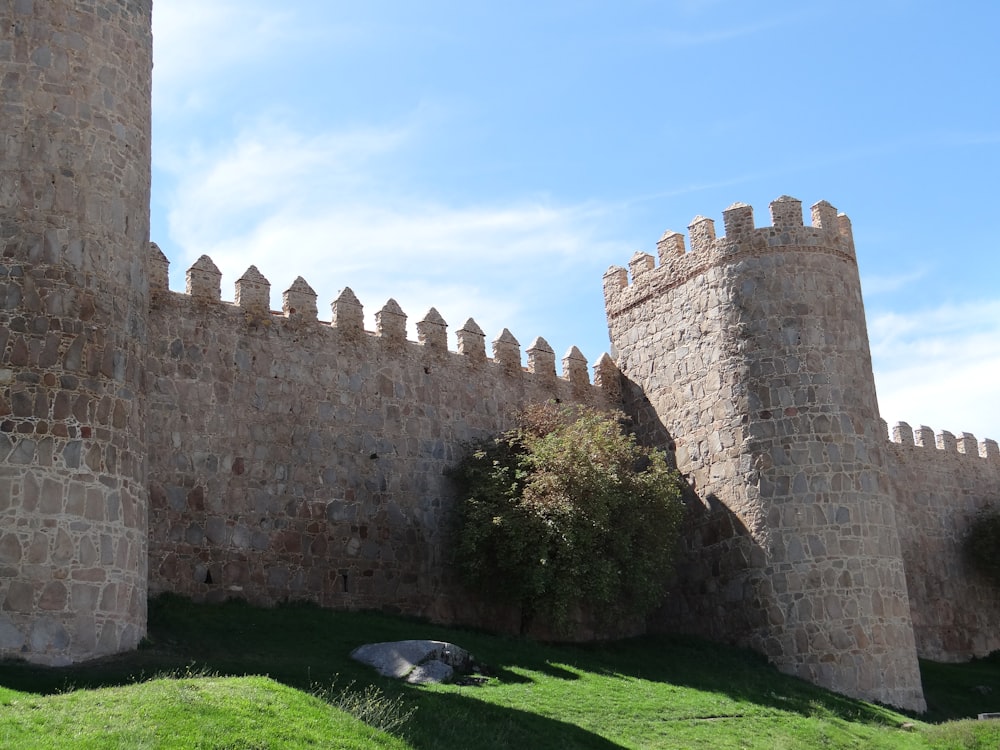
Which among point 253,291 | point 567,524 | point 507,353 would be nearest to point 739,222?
point 507,353

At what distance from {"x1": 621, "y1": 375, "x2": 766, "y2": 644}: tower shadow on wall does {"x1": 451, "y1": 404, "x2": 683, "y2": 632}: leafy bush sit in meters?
1.01

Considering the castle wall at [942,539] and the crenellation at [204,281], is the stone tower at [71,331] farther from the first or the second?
the castle wall at [942,539]

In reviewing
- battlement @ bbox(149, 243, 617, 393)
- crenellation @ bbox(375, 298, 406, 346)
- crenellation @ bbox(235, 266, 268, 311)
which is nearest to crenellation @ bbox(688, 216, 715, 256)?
battlement @ bbox(149, 243, 617, 393)

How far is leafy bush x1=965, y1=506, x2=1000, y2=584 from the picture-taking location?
101 ft

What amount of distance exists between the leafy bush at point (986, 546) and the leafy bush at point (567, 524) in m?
11.8

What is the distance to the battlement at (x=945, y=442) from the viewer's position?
31172mm

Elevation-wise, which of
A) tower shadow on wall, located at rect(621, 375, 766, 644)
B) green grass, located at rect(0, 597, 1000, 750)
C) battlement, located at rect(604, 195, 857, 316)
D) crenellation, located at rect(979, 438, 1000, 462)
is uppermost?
battlement, located at rect(604, 195, 857, 316)

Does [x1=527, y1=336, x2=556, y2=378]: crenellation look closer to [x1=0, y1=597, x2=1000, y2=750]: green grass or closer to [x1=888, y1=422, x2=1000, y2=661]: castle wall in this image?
[x1=0, y1=597, x2=1000, y2=750]: green grass

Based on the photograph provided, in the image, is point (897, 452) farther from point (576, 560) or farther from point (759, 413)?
point (576, 560)

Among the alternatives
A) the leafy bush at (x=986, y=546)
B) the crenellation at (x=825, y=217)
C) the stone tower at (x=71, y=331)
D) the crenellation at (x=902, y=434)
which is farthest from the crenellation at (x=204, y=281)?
the leafy bush at (x=986, y=546)

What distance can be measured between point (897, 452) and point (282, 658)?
760 inches

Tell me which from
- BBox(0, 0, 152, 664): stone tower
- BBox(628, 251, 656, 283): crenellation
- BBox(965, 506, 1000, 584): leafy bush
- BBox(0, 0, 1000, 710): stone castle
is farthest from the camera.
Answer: BBox(965, 506, 1000, 584): leafy bush

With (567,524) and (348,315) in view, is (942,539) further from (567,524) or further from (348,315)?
(348,315)

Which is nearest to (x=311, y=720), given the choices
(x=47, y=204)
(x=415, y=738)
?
(x=415, y=738)
